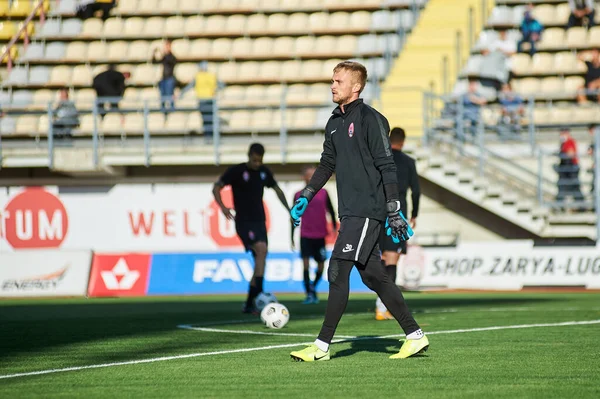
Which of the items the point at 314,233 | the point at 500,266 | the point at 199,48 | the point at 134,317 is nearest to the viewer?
the point at 134,317

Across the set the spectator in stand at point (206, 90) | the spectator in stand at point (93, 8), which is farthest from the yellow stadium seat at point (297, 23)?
the spectator in stand at point (93, 8)

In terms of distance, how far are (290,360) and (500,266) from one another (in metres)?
13.5

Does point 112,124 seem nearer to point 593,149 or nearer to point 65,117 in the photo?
point 65,117

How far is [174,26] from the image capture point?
98.2ft

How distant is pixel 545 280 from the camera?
20859 millimetres

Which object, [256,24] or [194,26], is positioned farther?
[194,26]

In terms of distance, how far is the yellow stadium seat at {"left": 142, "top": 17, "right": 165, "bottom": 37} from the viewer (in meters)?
29.7

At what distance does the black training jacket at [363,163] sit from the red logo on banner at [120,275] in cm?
1369

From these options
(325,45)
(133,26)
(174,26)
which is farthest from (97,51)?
(325,45)

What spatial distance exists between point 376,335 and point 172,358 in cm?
257

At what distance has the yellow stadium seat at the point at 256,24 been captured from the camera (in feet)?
95.5

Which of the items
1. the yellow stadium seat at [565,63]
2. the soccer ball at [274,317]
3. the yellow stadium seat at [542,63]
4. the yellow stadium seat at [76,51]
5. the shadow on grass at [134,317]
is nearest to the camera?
the shadow on grass at [134,317]

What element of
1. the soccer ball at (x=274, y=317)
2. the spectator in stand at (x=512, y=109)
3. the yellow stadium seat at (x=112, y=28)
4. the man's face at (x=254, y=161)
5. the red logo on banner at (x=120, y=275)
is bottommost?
the red logo on banner at (x=120, y=275)

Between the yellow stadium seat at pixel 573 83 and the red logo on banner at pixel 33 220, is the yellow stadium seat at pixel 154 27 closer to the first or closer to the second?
the red logo on banner at pixel 33 220
